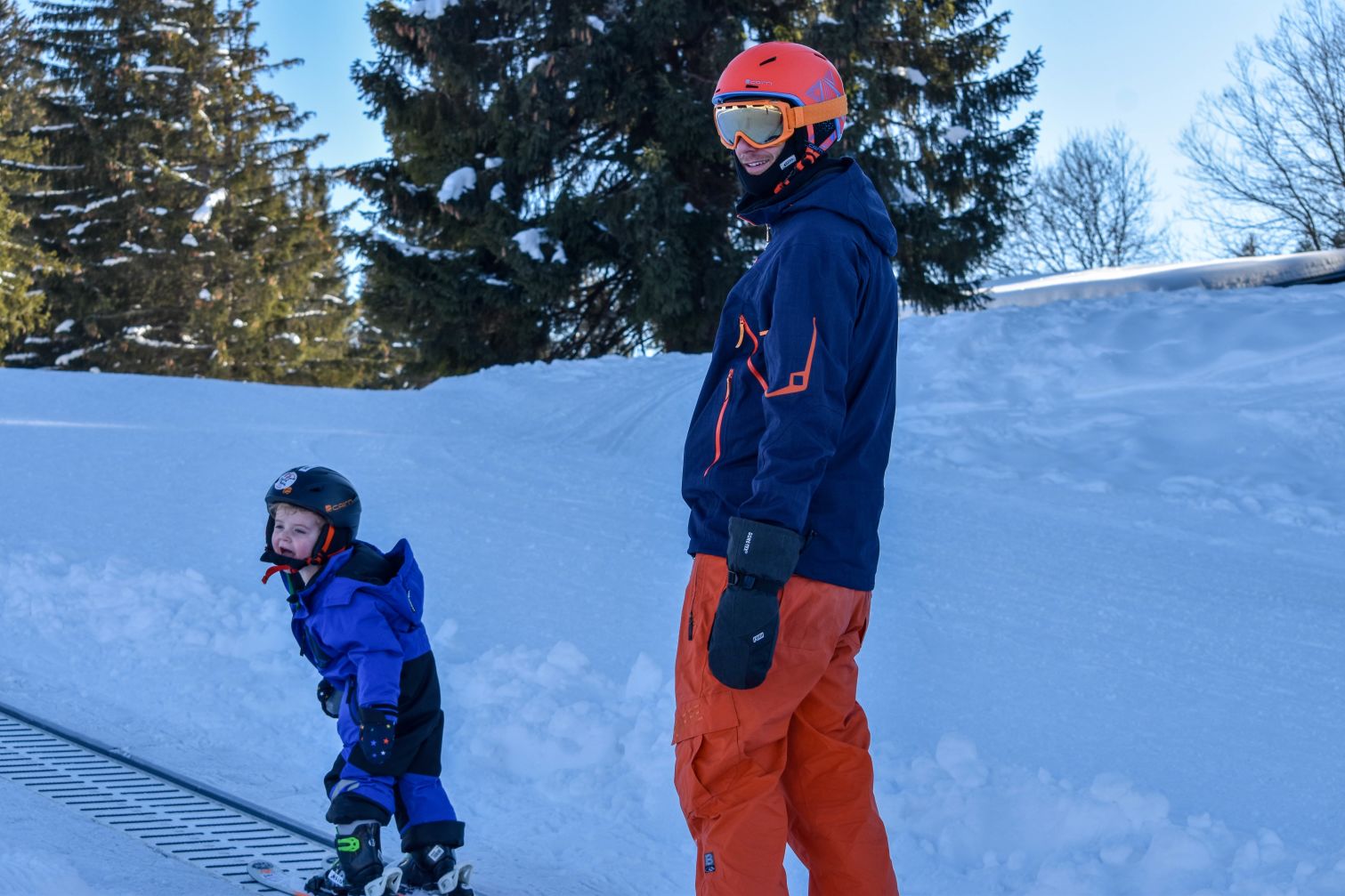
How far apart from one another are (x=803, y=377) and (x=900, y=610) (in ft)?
10.9

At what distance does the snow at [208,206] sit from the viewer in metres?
26.9

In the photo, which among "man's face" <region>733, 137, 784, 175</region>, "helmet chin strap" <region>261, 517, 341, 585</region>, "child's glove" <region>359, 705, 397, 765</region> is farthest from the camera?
"helmet chin strap" <region>261, 517, 341, 585</region>

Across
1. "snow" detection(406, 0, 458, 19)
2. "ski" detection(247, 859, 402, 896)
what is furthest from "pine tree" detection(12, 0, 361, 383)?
"ski" detection(247, 859, 402, 896)

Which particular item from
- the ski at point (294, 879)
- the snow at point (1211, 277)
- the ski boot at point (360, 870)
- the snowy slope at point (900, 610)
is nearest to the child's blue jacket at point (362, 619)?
the ski boot at point (360, 870)

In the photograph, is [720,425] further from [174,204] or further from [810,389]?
[174,204]

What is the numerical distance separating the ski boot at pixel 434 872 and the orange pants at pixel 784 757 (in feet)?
3.35

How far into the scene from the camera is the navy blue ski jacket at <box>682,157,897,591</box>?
92.9 inches

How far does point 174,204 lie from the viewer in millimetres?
27297

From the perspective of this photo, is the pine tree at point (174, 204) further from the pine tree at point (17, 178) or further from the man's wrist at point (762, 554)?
the man's wrist at point (762, 554)

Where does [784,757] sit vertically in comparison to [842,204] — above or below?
below

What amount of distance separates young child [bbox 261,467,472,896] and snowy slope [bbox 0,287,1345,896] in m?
0.39

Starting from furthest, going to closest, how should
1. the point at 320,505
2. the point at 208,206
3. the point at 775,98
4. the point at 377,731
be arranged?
the point at 208,206
the point at 320,505
the point at 377,731
the point at 775,98

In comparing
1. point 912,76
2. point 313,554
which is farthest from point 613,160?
point 313,554

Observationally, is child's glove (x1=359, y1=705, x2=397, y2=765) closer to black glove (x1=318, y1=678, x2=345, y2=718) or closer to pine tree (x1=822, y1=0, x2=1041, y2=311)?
black glove (x1=318, y1=678, x2=345, y2=718)
